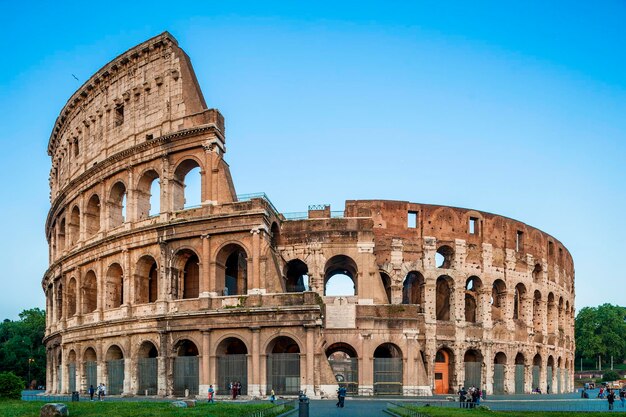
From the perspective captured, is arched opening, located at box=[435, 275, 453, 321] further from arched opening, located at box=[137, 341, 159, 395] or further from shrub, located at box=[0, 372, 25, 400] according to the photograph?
shrub, located at box=[0, 372, 25, 400]

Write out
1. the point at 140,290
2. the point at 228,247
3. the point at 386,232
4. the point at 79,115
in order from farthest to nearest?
the point at 79,115, the point at 386,232, the point at 140,290, the point at 228,247

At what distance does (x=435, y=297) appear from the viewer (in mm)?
38281

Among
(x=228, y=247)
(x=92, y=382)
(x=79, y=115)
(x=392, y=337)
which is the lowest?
(x=92, y=382)

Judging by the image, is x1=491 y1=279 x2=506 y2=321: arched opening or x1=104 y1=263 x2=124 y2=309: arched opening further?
x1=491 y1=279 x2=506 y2=321: arched opening

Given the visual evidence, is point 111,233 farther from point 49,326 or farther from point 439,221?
point 439,221

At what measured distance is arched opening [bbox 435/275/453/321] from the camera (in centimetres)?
4081

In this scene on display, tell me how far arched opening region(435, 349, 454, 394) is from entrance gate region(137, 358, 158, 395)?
15.6 metres

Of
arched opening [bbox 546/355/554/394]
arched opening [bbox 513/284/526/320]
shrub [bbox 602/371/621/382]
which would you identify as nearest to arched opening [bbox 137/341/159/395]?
arched opening [bbox 513/284/526/320]

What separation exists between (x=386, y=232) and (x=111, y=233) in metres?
14.9

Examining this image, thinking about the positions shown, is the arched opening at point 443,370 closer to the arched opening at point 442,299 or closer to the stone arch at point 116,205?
the arched opening at point 442,299

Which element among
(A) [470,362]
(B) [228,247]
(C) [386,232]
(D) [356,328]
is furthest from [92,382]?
(A) [470,362]

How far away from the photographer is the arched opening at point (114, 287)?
35.6m

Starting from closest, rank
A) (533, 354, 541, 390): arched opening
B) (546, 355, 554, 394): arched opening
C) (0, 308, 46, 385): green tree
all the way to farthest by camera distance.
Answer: (533, 354, 541, 390): arched opening < (546, 355, 554, 394): arched opening < (0, 308, 46, 385): green tree

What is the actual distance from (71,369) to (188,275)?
30.9ft
